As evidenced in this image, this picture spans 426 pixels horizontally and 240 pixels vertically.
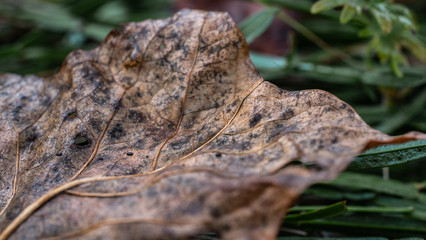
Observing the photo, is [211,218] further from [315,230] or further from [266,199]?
[315,230]

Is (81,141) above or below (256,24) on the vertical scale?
below

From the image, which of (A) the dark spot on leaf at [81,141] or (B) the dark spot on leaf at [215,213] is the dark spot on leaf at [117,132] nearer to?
(A) the dark spot on leaf at [81,141]

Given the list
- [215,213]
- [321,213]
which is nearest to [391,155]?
[321,213]

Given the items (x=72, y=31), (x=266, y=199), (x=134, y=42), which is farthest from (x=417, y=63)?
(x=72, y=31)

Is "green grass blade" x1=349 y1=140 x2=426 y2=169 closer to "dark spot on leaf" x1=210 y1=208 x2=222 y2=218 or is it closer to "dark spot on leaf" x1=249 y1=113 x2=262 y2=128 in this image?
"dark spot on leaf" x1=249 y1=113 x2=262 y2=128

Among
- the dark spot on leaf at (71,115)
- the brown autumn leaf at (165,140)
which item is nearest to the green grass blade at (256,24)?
the brown autumn leaf at (165,140)

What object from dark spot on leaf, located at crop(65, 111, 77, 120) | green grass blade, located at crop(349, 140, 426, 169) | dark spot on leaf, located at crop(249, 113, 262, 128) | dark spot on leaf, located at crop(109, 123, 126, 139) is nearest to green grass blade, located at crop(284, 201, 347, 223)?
green grass blade, located at crop(349, 140, 426, 169)

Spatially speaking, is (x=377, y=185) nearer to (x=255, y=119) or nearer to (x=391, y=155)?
(x=391, y=155)

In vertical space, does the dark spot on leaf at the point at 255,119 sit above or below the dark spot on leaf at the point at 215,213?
above
